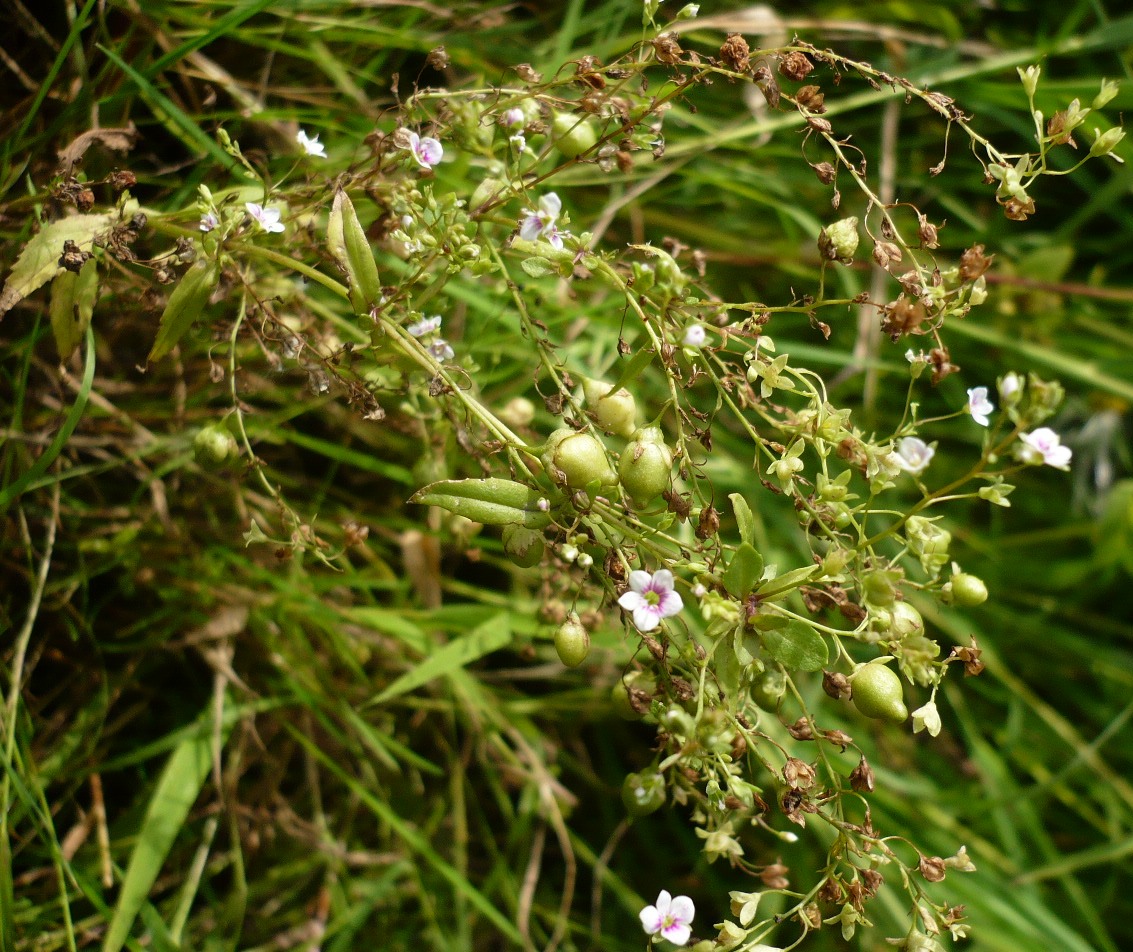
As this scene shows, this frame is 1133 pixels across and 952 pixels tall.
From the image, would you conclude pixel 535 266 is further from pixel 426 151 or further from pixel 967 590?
pixel 967 590

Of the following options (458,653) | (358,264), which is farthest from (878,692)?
(458,653)

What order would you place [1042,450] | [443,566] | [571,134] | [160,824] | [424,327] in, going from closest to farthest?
[1042,450] → [424,327] → [571,134] → [160,824] → [443,566]

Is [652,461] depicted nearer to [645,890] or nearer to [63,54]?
[63,54]

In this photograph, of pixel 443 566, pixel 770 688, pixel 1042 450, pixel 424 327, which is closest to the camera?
pixel 1042 450

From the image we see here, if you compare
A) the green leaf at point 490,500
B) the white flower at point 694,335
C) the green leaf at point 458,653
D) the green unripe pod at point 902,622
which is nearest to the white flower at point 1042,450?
the green unripe pod at point 902,622

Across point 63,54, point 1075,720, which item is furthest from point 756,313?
point 1075,720
